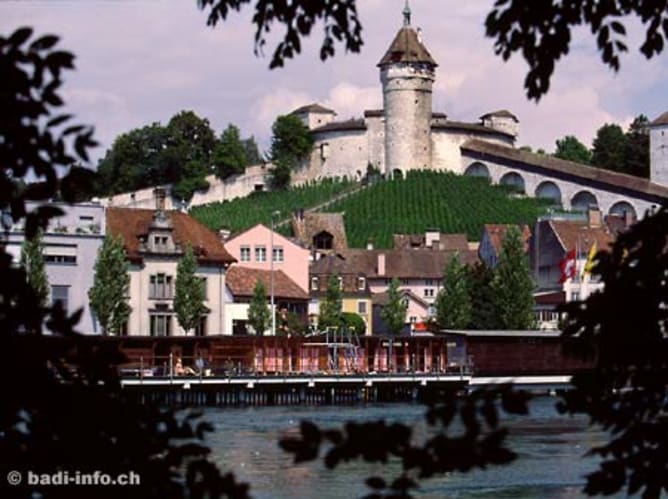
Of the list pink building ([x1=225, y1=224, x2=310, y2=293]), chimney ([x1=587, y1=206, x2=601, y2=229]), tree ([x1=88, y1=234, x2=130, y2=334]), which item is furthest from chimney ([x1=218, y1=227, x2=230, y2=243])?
tree ([x1=88, y1=234, x2=130, y2=334])

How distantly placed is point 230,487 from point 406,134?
5208 inches

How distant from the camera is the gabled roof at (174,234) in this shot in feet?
237

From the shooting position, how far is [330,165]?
463 ft

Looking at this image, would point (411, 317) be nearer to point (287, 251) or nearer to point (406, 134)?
point (287, 251)

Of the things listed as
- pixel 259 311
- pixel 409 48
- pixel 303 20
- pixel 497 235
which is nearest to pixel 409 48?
pixel 409 48

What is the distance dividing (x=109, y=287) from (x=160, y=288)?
20.9ft

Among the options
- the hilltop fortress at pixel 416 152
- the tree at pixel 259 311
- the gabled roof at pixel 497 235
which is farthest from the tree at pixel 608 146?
the tree at pixel 259 311

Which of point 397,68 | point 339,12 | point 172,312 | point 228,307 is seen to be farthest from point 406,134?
point 339,12

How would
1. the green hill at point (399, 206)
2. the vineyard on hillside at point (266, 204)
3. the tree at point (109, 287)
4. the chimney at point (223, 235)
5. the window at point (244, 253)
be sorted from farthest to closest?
the vineyard on hillside at point (266, 204)
the green hill at point (399, 206)
the chimney at point (223, 235)
the window at point (244, 253)
the tree at point (109, 287)

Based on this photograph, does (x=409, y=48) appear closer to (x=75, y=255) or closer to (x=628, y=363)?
(x=75, y=255)

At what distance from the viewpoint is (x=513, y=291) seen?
262ft

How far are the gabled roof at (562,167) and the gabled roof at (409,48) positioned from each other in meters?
7.52

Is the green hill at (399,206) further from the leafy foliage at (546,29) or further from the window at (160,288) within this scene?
the leafy foliage at (546,29)

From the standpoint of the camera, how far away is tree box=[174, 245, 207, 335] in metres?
67.8
